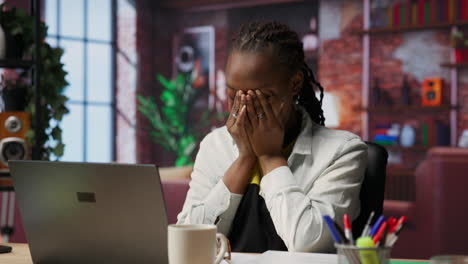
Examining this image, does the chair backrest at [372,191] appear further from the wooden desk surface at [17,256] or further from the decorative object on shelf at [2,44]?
the decorative object on shelf at [2,44]

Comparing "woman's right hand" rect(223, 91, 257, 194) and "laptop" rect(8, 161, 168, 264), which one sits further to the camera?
"woman's right hand" rect(223, 91, 257, 194)

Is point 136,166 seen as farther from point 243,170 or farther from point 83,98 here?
point 83,98

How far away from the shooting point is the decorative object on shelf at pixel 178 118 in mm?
7113

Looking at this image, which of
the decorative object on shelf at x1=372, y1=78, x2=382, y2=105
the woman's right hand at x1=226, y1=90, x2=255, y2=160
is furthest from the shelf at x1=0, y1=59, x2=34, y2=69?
the decorative object on shelf at x1=372, y1=78, x2=382, y2=105

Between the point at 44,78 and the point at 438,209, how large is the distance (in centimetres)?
203

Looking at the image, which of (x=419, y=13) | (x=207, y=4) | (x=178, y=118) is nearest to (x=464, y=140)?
(x=419, y=13)

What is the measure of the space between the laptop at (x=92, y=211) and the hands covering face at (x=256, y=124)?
488mm

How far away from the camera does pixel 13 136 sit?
8.61ft

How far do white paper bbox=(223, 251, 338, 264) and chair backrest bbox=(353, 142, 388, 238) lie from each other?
0.93 feet

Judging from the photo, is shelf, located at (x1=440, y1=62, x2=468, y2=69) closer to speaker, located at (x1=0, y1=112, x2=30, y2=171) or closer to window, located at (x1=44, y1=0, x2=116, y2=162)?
window, located at (x1=44, y1=0, x2=116, y2=162)

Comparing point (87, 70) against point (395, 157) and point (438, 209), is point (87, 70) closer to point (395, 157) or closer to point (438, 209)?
point (395, 157)

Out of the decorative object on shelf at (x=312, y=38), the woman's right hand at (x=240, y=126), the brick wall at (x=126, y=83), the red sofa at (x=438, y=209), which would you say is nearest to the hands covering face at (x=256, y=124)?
the woman's right hand at (x=240, y=126)

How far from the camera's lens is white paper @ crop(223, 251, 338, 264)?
103 centimetres

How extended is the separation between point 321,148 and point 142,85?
6174 mm
